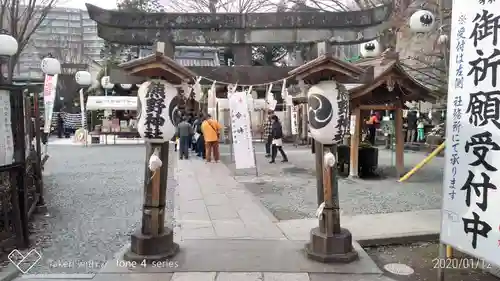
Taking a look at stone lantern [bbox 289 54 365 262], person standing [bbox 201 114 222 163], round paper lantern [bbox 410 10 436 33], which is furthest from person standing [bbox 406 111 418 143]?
stone lantern [bbox 289 54 365 262]

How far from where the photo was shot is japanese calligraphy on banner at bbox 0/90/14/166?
19.6ft

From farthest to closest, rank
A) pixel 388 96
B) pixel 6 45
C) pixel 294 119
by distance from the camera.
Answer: pixel 294 119 < pixel 388 96 < pixel 6 45

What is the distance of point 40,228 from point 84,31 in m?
38.1

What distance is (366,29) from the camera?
16500 mm

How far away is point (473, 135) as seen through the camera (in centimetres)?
430

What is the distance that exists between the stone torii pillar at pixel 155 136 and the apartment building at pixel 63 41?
112 feet

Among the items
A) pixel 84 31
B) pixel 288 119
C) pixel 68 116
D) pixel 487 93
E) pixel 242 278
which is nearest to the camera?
pixel 487 93

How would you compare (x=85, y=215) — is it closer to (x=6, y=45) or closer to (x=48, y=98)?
(x=6, y=45)

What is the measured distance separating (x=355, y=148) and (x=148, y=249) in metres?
8.15

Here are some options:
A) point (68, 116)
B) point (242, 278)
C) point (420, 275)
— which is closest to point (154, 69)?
point (242, 278)

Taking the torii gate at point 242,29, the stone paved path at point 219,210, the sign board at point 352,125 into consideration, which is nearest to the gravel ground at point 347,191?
the stone paved path at point 219,210

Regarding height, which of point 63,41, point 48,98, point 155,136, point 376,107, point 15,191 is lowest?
point 15,191

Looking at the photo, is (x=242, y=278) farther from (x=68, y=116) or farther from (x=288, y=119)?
(x=68, y=116)
